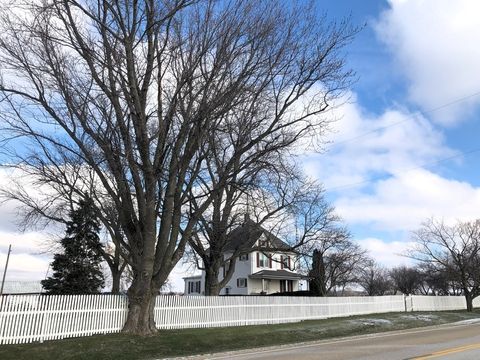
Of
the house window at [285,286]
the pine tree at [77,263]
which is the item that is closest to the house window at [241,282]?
the house window at [285,286]

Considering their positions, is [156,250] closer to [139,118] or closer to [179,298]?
[179,298]

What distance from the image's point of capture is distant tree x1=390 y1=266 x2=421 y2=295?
93.4m

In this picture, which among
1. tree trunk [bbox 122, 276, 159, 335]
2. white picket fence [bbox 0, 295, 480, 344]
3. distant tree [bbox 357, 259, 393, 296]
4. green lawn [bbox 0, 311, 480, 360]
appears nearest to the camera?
green lawn [bbox 0, 311, 480, 360]

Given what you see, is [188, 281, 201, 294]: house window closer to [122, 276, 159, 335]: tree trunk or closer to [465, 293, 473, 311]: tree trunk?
[465, 293, 473, 311]: tree trunk

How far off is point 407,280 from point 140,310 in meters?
88.9

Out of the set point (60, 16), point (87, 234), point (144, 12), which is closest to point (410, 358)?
point (144, 12)

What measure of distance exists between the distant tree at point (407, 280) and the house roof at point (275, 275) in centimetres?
4569

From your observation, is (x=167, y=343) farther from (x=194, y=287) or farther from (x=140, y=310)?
(x=194, y=287)

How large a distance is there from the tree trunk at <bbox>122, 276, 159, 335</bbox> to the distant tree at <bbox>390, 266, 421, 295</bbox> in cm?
8343

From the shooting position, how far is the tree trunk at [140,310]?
1695 centimetres

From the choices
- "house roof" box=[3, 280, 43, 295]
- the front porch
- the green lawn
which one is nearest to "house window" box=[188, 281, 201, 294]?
the front porch

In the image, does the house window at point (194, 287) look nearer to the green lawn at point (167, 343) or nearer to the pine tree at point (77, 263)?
the pine tree at point (77, 263)

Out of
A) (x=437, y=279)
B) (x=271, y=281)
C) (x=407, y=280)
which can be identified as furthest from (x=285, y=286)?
(x=407, y=280)

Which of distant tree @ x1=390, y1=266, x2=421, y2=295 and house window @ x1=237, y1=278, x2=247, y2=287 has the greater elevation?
distant tree @ x1=390, y1=266, x2=421, y2=295
